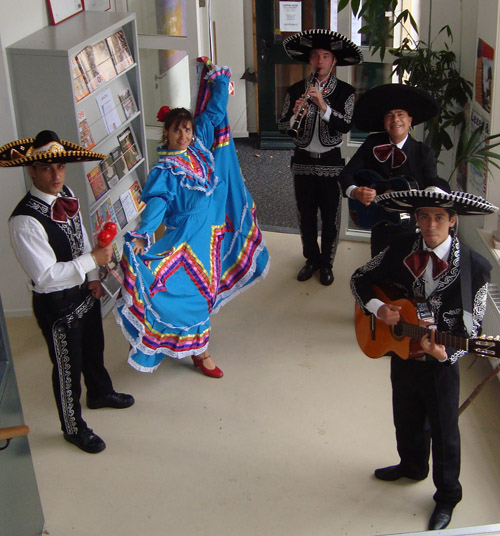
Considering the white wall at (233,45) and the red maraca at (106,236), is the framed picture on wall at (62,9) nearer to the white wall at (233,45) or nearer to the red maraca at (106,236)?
the red maraca at (106,236)

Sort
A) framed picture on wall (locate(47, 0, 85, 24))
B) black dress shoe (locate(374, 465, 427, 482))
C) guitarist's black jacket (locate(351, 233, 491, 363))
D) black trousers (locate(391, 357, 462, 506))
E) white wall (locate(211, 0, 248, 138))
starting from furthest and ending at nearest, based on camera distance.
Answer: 1. white wall (locate(211, 0, 248, 138))
2. framed picture on wall (locate(47, 0, 85, 24))
3. black dress shoe (locate(374, 465, 427, 482))
4. black trousers (locate(391, 357, 462, 506))
5. guitarist's black jacket (locate(351, 233, 491, 363))

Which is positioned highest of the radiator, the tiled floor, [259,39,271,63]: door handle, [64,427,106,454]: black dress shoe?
[259,39,271,63]: door handle

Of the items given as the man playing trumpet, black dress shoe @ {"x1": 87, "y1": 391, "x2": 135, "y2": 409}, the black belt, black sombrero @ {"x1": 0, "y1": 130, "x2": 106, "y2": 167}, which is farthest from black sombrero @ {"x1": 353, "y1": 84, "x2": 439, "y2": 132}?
black dress shoe @ {"x1": 87, "y1": 391, "x2": 135, "y2": 409}

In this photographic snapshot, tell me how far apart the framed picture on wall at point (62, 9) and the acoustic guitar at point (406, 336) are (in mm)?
2656

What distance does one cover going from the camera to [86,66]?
4.35 meters

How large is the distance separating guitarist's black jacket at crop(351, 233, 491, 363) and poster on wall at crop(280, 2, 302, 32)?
4.50 meters

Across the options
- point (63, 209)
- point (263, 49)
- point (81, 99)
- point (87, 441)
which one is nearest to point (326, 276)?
point (81, 99)

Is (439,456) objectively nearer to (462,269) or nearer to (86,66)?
(462,269)

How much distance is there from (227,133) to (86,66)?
0.92m

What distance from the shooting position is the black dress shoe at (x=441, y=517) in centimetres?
304

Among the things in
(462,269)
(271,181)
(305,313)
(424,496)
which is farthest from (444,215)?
(271,181)

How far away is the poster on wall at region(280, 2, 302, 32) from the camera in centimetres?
689

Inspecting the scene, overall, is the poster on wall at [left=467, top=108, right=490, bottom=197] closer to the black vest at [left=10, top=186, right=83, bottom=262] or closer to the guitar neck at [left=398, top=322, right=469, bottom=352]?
the guitar neck at [left=398, top=322, right=469, bottom=352]

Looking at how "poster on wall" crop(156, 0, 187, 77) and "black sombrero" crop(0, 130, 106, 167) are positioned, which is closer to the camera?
"black sombrero" crop(0, 130, 106, 167)
